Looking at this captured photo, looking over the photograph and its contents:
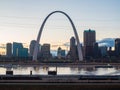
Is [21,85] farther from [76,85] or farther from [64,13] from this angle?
[64,13]

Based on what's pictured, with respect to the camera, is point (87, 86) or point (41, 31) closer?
point (87, 86)

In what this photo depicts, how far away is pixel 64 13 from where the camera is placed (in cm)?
11069

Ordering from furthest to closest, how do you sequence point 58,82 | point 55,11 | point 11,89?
1. point 55,11
2. point 58,82
3. point 11,89

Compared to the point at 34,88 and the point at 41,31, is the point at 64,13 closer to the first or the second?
the point at 41,31

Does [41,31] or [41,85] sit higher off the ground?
[41,31]

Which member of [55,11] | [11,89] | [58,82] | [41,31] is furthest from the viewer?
[41,31]

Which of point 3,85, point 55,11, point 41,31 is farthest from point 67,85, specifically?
point 41,31

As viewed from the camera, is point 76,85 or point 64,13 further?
point 64,13

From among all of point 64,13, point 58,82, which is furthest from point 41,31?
point 58,82

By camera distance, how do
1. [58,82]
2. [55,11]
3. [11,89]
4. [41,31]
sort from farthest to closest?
[41,31]
[55,11]
[58,82]
[11,89]

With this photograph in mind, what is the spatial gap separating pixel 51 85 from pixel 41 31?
2993 inches

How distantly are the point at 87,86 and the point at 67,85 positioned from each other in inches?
86.4

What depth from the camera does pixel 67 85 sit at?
1631 inches

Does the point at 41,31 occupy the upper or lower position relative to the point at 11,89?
upper
